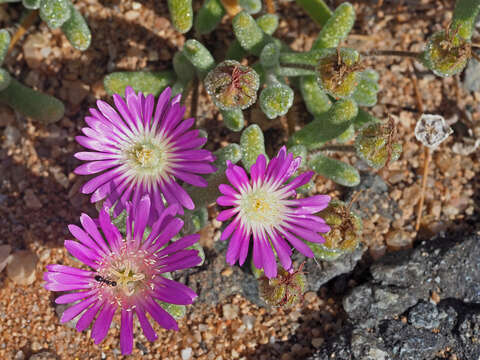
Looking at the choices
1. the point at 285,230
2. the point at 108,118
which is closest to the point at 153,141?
the point at 108,118

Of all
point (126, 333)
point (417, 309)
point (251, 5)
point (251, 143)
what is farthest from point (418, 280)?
point (251, 5)

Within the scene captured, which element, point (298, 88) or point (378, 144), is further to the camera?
point (298, 88)

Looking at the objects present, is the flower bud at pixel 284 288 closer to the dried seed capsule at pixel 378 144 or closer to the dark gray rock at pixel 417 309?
the dark gray rock at pixel 417 309

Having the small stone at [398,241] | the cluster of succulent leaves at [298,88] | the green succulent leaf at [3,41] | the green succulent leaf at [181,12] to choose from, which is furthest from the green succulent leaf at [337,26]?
the green succulent leaf at [3,41]

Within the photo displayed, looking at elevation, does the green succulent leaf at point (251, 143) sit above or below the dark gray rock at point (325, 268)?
above

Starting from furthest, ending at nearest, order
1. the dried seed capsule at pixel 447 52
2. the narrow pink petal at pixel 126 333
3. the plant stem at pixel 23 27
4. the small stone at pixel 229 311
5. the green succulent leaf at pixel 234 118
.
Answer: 1. the plant stem at pixel 23 27
2. the small stone at pixel 229 311
3. the green succulent leaf at pixel 234 118
4. the dried seed capsule at pixel 447 52
5. the narrow pink petal at pixel 126 333

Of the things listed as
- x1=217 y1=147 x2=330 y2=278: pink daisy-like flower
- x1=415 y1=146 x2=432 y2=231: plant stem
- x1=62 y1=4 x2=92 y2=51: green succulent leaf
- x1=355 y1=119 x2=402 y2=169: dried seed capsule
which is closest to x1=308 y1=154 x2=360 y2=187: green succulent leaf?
x1=355 y1=119 x2=402 y2=169: dried seed capsule

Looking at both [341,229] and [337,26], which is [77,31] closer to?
[337,26]
